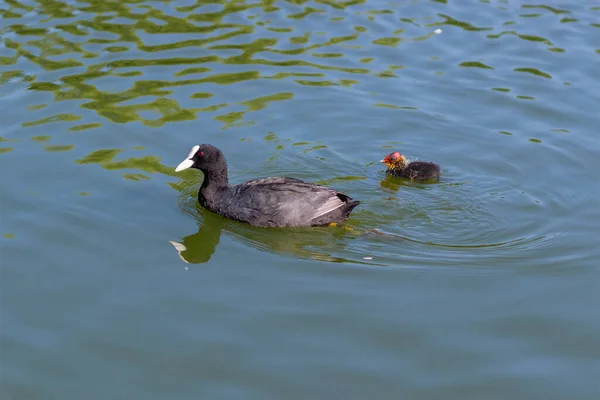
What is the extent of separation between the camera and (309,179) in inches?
430

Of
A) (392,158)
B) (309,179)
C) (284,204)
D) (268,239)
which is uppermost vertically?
(392,158)

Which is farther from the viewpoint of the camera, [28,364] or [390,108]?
[390,108]

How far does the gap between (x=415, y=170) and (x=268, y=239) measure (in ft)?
7.63

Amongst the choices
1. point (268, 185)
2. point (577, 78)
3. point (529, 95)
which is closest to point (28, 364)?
point (268, 185)

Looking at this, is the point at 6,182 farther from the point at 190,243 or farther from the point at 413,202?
the point at 413,202

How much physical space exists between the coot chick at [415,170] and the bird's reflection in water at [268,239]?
4.69ft

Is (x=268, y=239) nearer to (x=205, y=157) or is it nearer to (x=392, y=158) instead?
(x=205, y=157)

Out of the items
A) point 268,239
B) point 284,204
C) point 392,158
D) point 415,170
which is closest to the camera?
point 268,239

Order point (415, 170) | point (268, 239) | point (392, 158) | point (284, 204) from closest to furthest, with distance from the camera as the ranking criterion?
point (268, 239) → point (284, 204) → point (415, 170) → point (392, 158)

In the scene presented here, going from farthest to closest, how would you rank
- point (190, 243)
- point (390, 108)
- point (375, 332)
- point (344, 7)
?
point (344, 7) → point (390, 108) → point (190, 243) → point (375, 332)

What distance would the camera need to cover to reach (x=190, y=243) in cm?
926

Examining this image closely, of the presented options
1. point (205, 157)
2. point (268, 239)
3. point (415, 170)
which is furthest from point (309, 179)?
point (268, 239)

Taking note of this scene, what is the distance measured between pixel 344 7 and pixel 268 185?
7.01 metres

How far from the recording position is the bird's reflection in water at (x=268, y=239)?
898 cm
